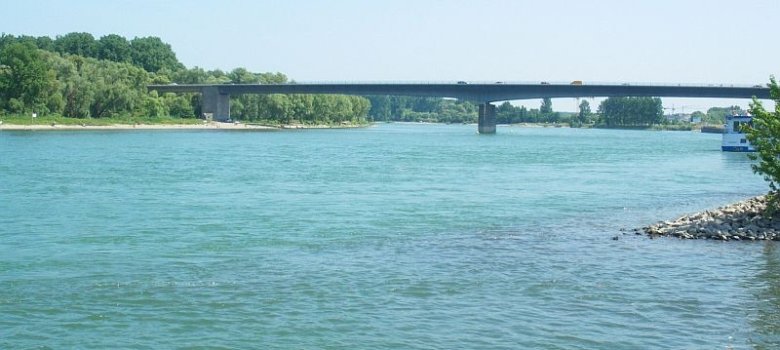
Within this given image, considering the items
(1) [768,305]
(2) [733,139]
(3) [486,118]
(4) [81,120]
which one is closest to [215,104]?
(4) [81,120]

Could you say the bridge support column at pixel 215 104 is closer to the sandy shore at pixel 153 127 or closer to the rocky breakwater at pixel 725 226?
the sandy shore at pixel 153 127

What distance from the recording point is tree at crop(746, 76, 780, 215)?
34781mm

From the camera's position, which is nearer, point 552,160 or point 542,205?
point 542,205

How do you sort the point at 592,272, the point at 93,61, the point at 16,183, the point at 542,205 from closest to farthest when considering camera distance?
the point at 592,272 → the point at 542,205 → the point at 16,183 → the point at 93,61

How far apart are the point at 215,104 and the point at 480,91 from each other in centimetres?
5106

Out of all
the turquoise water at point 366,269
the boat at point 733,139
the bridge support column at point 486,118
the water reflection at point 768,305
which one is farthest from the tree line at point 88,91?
the water reflection at point 768,305

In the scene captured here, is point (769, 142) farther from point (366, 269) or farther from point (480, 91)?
point (480, 91)

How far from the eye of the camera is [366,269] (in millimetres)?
26500

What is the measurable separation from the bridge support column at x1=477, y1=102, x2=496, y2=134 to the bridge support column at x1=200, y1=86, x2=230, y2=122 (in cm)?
4886

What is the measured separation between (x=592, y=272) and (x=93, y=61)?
152 metres

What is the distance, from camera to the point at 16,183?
168 feet

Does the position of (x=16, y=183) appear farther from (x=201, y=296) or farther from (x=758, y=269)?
(x=758, y=269)

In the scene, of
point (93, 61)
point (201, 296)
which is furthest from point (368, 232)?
point (93, 61)

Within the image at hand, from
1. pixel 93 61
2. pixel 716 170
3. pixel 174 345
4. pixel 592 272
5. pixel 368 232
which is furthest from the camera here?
pixel 93 61
